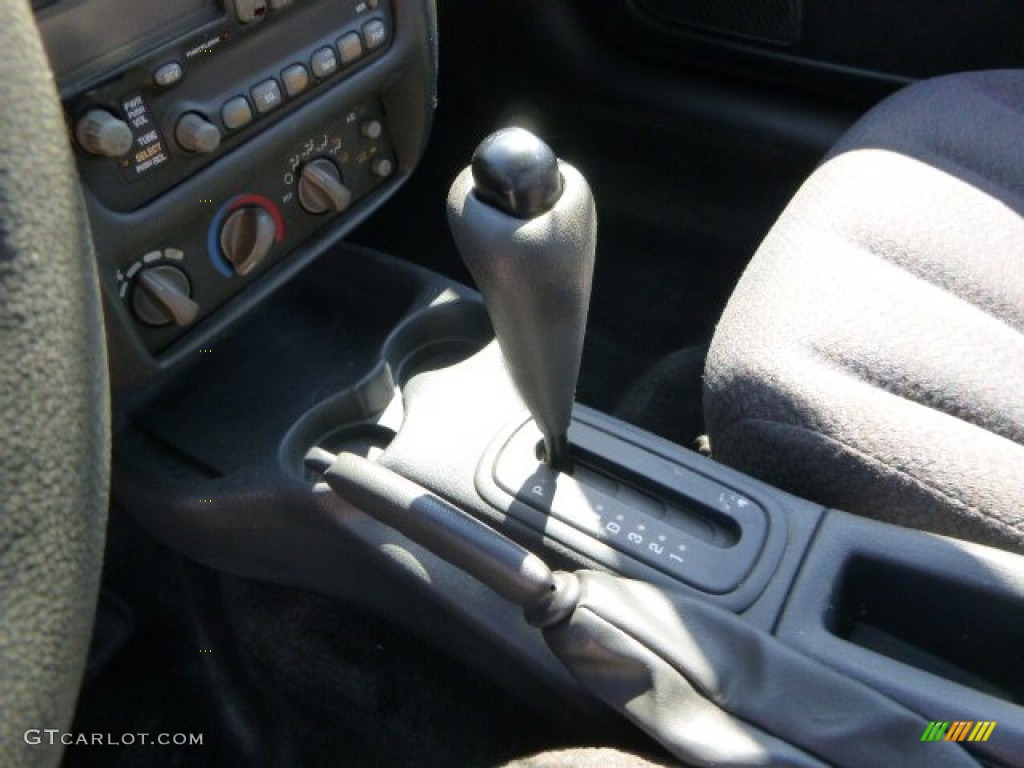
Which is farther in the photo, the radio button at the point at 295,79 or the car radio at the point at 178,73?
the radio button at the point at 295,79

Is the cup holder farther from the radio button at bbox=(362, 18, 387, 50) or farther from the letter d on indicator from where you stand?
the letter d on indicator

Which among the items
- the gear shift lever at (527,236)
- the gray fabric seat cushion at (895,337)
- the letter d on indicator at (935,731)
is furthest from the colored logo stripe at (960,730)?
the gear shift lever at (527,236)

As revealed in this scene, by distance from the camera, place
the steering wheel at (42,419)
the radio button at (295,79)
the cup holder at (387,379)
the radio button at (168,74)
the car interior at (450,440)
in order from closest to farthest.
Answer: the steering wheel at (42,419), the car interior at (450,440), the radio button at (168,74), the radio button at (295,79), the cup holder at (387,379)

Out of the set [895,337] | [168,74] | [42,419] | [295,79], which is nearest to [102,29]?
[168,74]

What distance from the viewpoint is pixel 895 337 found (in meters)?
0.85

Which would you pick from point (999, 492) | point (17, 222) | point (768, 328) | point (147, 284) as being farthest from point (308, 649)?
point (17, 222)

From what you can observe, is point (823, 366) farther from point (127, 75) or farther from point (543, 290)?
point (127, 75)

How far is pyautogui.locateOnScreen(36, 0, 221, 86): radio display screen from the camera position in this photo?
63cm

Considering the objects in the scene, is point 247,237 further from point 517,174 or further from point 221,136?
point 517,174

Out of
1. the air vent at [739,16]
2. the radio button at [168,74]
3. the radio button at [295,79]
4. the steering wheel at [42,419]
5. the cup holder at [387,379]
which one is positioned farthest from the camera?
the air vent at [739,16]

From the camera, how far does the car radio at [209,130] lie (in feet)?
2.22

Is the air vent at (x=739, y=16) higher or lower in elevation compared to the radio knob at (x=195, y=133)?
lower

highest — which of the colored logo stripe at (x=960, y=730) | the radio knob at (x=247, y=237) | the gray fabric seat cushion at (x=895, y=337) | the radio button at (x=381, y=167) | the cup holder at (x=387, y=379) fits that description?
the radio knob at (x=247, y=237)

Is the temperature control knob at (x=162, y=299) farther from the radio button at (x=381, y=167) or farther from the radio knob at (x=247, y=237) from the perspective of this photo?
the radio button at (x=381, y=167)
